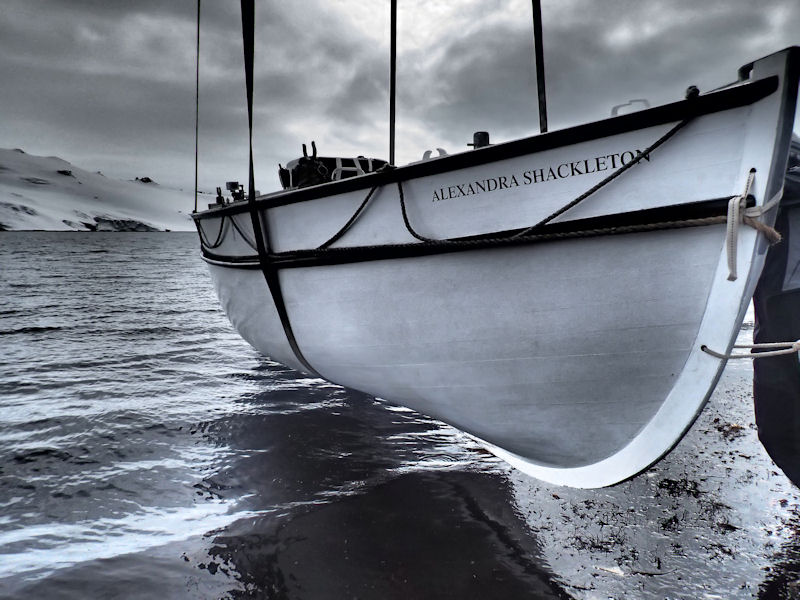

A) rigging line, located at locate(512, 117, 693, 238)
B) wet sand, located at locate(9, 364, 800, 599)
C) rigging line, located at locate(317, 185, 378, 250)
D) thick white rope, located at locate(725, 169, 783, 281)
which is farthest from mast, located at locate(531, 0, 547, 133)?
wet sand, located at locate(9, 364, 800, 599)

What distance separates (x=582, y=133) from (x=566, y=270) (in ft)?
2.42

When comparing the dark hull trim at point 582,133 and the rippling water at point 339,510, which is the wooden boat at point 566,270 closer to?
the dark hull trim at point 582,133

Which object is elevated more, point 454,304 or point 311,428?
point 454,304

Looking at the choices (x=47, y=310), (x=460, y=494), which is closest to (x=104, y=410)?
(x=460, y=494)

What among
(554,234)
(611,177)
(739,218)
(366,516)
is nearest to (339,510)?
(366,516)

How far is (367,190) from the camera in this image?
329 cm

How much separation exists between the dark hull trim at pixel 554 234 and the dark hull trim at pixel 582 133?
43 cm

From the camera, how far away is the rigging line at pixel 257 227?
3.67 m

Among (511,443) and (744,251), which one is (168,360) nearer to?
(511,443)

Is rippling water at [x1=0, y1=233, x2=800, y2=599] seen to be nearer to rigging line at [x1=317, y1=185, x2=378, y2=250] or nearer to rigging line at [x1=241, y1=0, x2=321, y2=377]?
rigging line at [x1=241, y1=0, x2=321, y2=377]

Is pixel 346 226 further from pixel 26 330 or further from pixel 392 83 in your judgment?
pixel 26 330

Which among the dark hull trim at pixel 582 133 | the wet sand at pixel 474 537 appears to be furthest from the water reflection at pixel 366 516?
the dark hull trim at pixel 582 133

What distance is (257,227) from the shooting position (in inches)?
162

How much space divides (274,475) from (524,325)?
2.69m
